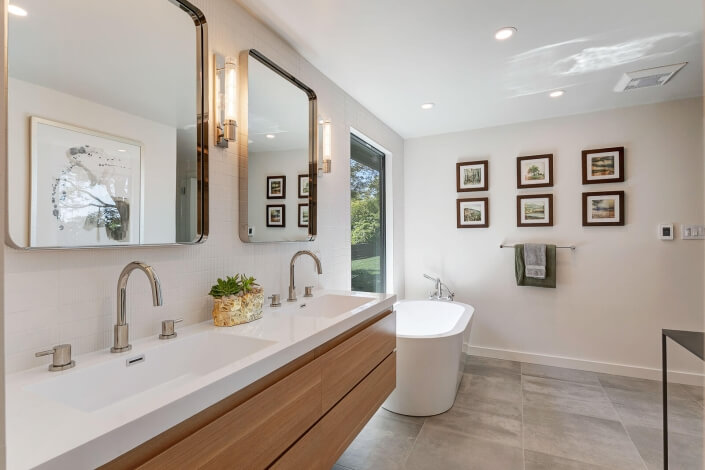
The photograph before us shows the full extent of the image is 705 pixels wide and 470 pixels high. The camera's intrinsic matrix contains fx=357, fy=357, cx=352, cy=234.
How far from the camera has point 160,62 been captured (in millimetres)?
1349

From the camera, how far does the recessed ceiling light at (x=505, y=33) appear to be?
6.34 feet

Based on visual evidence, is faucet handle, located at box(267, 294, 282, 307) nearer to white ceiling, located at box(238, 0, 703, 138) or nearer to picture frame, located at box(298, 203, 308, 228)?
picture frame, located at box(298, 203, 308, 228)

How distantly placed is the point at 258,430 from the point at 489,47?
226 centimetres

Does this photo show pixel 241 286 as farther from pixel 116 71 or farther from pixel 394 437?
pixel 394 437

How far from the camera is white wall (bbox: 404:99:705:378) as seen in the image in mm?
2988

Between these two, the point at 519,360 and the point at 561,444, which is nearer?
the point at 561,444

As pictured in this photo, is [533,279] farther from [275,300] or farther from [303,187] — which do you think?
[275,300]

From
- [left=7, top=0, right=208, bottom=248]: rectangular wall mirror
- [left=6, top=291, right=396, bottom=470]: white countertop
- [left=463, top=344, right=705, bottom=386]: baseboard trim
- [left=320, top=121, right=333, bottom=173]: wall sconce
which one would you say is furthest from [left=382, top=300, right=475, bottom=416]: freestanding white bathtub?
[left=7, top=0, right=208, bottom=248]: rectangular wall mirror

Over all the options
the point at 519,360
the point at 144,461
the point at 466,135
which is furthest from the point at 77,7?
the point at 519,360

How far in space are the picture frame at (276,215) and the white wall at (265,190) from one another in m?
0.02

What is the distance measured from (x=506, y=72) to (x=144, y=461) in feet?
9.03

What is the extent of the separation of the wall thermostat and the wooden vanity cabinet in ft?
9.00

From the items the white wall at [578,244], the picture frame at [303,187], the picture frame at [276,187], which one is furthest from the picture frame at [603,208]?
the picture frame at [276,187]

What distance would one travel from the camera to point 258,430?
1010 millimetres
